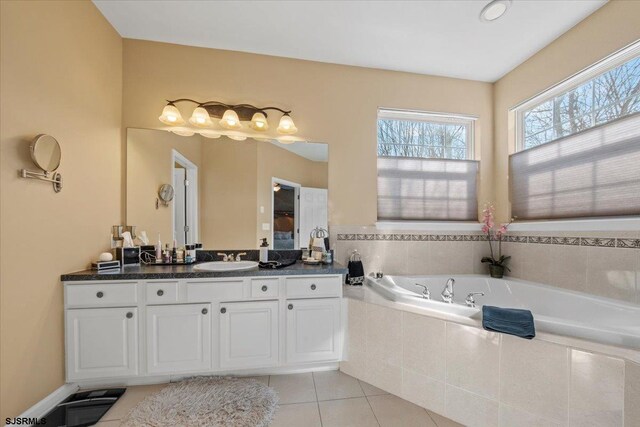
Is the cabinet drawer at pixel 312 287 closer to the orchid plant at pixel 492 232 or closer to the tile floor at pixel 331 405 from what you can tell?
the tile floor at pixel 331 405

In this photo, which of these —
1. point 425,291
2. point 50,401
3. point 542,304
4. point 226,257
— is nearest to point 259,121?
point 226,257

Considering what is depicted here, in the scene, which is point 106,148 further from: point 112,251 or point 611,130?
point 611,130

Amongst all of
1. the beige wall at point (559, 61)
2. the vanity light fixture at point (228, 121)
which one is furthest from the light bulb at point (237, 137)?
the beige wall at point (559, 61)

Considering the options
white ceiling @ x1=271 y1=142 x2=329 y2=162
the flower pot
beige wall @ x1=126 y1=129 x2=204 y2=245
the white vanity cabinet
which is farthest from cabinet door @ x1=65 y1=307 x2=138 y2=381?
the flower pot

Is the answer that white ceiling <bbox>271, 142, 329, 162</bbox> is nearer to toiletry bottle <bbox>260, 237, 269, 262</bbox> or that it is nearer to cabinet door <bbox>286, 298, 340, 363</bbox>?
toiletry bottle <bbox>260, 237, 269, 262</bbox>

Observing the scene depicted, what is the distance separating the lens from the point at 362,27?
6.98ft

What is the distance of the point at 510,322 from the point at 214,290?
1.80 m

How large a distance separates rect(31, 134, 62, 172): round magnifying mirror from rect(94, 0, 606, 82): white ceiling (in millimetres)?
1167

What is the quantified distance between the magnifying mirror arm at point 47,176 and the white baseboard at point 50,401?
1.24 meters

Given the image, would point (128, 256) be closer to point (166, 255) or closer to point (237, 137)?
point (166, 255)

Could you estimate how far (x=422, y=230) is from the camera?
271 centimetres

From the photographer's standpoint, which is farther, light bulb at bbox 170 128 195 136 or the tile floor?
light bulb at bbox 170 128 195 136

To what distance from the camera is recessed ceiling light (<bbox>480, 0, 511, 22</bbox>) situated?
1.84m

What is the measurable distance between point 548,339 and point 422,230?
148 centimetres
